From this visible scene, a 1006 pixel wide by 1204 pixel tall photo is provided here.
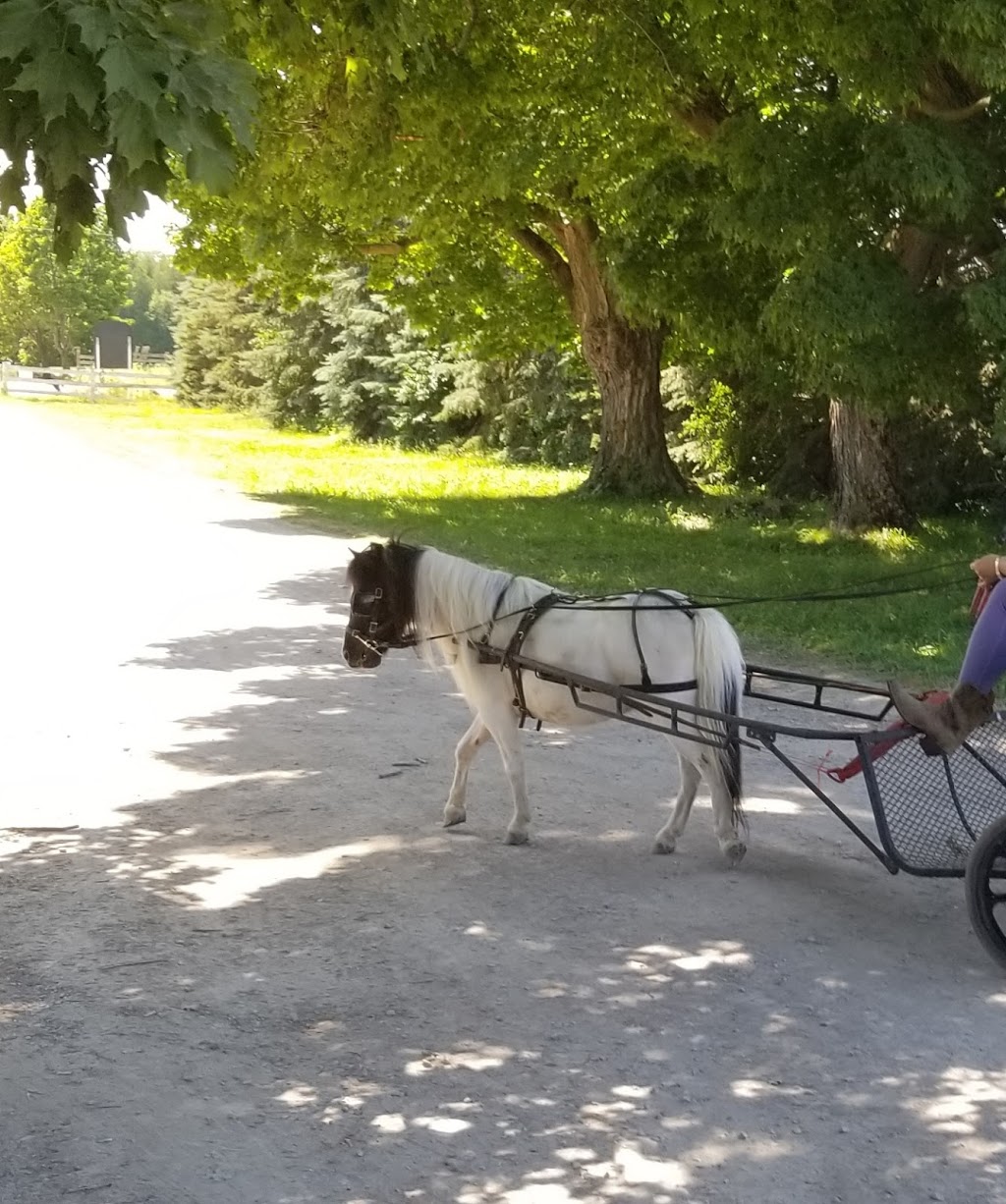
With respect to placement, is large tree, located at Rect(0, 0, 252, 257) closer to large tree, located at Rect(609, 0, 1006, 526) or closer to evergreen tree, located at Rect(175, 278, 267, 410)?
large tree, located at Rect(609, 0, 1006, 526)

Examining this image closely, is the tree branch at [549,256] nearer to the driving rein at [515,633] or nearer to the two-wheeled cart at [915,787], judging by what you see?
the driving rein at [515,633]

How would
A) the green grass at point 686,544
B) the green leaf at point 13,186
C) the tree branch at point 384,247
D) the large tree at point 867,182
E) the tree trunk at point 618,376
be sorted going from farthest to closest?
the tree branch at point 384,247, the tree trunk at point 618,376, the large tree at point 867,182, the green grass at point 686,544, the green leaf at point 13,186

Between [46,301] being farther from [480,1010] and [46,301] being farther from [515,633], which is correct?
[480,1010]

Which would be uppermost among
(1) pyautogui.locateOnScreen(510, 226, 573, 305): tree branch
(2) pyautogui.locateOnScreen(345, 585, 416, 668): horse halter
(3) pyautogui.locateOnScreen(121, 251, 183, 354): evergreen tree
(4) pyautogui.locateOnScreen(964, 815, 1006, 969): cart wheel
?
(3) pyautogui.locateOnScreen(121, 251, 183, 354): evergreen tree

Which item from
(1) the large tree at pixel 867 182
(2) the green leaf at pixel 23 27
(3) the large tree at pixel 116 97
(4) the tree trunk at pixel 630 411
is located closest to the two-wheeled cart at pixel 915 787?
(3) the large tree at pixel 116 97

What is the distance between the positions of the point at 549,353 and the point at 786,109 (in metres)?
22.6

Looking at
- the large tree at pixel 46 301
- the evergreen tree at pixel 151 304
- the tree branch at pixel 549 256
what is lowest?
the tree branch at pixel 549 256

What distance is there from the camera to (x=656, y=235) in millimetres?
18578

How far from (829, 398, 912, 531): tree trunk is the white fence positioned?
49739 mm

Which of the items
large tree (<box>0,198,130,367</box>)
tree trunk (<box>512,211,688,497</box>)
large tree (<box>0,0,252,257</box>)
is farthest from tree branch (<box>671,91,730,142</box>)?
large tree (<box>0,198,130,367</box>)

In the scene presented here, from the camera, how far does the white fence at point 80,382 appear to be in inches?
2675

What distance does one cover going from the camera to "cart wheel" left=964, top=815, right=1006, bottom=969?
5535 mm

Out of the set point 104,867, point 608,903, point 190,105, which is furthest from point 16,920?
point 190,105

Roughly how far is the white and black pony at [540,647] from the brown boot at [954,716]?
0.94 metres
